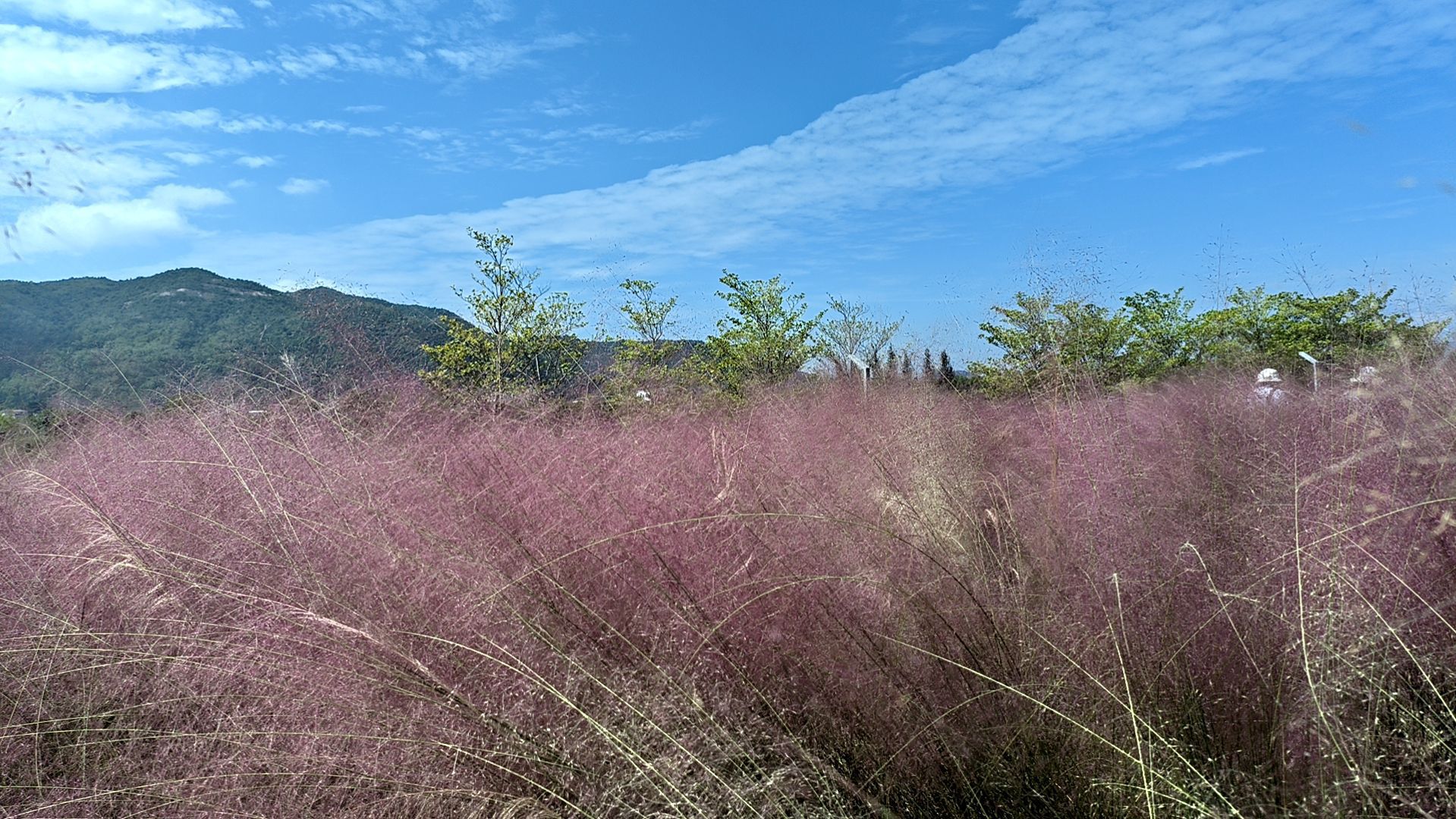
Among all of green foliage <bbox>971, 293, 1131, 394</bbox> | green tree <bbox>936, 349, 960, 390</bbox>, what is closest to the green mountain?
green foliage <bbox>971, 293, 1131, 394</bbox>

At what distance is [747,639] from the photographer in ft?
6.62

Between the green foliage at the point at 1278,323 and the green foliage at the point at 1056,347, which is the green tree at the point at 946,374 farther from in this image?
the green foliage at the point at 1278,323

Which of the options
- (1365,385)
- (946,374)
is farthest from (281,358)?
(946,374)

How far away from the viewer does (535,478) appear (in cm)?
266

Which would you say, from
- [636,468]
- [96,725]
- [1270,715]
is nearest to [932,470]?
[636,468]

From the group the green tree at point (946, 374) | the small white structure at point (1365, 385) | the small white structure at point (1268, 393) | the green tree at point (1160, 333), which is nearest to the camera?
the small white structure at point (1365, 385)

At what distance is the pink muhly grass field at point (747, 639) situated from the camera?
162cm

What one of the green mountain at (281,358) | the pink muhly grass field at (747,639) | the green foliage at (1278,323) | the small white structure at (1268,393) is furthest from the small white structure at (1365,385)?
the green foliage at (1278,323)

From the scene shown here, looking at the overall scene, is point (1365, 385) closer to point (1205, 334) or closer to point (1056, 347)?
point (1056, 347)

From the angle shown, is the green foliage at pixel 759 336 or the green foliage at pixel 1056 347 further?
the green foliage at pixel 759 336

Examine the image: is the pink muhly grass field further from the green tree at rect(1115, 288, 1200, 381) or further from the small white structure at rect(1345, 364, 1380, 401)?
the green tree at rect(1115, 288, 1200, 381)

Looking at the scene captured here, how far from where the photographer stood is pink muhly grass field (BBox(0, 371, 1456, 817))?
5.30ft

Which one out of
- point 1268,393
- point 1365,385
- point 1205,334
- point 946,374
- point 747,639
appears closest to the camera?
point 747,639

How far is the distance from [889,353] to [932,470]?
797 cm
